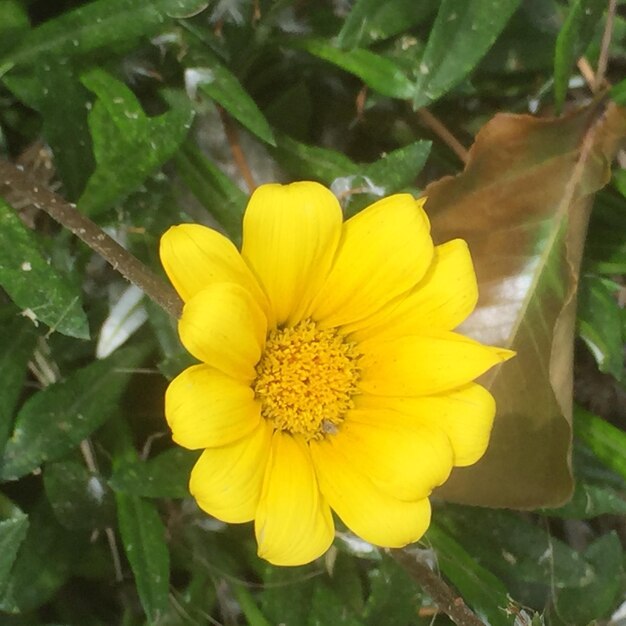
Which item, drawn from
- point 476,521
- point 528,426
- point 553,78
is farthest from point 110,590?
point 553,78

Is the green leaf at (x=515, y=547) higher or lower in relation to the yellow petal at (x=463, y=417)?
lower

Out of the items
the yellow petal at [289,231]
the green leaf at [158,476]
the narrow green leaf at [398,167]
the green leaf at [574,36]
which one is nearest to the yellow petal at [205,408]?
the yellow petal at [289,231]

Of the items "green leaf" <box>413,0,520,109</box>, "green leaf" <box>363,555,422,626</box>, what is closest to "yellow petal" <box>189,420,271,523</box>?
"green leaf" <box>363,555,422,626</box>

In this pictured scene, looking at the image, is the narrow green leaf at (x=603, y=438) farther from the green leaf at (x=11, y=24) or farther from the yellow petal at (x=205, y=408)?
the green leaf at (x=11, y=24)

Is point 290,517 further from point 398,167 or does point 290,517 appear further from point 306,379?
point 398,167

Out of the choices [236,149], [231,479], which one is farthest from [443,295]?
[236,149]

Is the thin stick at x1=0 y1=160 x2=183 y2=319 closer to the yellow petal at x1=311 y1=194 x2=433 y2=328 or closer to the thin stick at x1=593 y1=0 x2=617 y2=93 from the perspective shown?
the yellow petal at x1=311 y1=194 x2=433 y2=328
